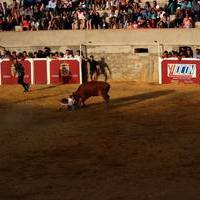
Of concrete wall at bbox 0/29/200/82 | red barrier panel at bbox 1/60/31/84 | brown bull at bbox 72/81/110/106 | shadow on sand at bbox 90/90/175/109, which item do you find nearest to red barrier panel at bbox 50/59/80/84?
red barrier panel at bbox 1/60/31/84

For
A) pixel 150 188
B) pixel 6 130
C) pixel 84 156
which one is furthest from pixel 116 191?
pixel 6 130

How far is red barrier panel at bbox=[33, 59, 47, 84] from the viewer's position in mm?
32406

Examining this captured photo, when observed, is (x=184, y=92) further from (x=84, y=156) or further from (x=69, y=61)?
(x=84, y=156)

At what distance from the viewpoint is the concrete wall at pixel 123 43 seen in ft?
107

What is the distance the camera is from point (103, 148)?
59.3 feet

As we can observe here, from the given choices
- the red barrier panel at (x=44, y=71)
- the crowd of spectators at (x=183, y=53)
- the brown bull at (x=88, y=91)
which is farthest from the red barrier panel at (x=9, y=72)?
the brown bull at (x=88, y=91)

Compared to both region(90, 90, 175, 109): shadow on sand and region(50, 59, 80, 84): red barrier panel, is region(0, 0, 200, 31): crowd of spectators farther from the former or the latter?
region(90, 90, 175, 109): shadow on sand

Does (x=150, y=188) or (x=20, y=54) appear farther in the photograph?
(x=20, y=54)

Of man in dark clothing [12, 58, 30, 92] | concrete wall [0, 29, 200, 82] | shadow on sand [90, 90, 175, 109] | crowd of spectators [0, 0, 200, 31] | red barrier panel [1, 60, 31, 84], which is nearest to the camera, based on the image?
shadow on sand [90, 90, 175, 109]

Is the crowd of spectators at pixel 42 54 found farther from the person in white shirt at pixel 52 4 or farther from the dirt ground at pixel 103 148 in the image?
the dirt ground at pixel 103 148

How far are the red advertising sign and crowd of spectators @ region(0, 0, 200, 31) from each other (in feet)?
8.19

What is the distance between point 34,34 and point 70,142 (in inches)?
617

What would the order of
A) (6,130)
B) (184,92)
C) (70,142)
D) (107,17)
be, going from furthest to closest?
(107,17)
(184,92)
(6,130)
(70,142)

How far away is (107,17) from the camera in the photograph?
115 feet
